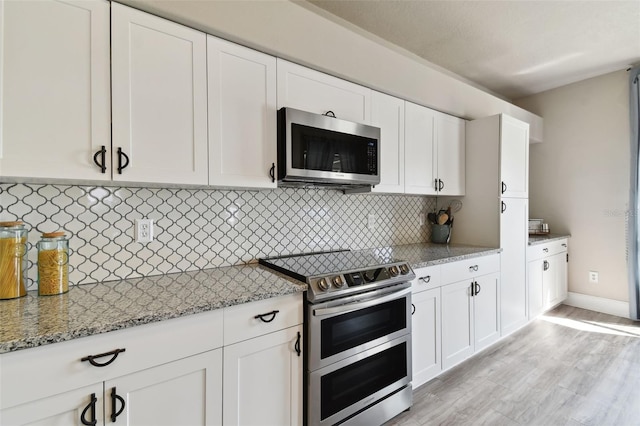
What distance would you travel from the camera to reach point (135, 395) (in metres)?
1.09

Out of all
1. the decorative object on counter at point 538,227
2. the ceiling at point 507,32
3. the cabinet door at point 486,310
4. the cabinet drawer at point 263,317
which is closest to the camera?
the cabinet drawer at point 263,317

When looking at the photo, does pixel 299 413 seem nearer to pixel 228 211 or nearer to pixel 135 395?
pixel 135 395

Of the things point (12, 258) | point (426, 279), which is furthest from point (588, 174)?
point (12, 258)

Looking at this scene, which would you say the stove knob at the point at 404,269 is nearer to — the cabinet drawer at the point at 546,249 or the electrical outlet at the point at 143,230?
the electrical outlet at the point at 143,230

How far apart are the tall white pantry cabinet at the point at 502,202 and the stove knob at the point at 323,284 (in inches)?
79.0

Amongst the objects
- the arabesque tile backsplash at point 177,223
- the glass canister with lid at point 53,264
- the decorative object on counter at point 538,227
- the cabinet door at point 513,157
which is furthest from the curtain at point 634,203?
the glass canister with lid at point 53,264

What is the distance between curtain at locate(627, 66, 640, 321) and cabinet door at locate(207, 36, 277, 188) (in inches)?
153

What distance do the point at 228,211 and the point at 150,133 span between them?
0.68 metres

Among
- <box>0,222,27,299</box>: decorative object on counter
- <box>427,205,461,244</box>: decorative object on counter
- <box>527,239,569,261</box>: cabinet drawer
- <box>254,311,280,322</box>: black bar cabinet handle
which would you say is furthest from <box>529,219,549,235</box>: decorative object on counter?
<box>0,222,27,299</box>: decorative object on counter

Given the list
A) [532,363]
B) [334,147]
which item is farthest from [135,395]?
[532,363]

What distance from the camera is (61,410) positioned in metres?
0.97

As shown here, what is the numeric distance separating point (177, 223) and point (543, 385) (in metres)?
2.75

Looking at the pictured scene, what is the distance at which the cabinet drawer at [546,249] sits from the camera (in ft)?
10.4

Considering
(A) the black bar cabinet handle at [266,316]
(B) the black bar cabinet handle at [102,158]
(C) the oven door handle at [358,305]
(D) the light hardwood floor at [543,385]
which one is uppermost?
(B) the black bar cabinet handle at [102,158]
